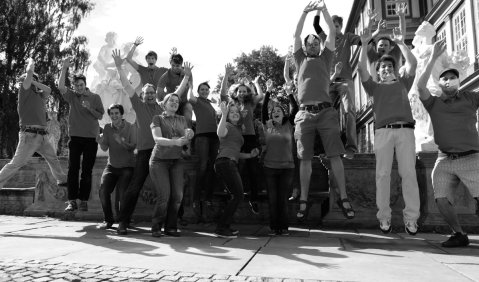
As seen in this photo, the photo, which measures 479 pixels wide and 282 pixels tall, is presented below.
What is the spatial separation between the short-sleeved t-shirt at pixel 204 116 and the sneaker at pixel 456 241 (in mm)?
3431

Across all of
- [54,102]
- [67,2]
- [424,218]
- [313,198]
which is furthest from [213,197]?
[67,2]

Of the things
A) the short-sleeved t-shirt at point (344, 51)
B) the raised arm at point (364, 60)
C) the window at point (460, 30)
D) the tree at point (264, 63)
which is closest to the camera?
the raised arm at point (364, 60)

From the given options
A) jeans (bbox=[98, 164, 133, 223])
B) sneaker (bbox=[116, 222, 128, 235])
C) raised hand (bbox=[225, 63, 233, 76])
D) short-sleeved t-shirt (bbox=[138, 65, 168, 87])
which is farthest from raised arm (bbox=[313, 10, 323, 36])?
sneaker (bbox=[116, 222, 128, 235])

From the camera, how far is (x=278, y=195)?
545cm

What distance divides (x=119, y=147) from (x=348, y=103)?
11.4ft

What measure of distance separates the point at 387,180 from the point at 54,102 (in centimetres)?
2278

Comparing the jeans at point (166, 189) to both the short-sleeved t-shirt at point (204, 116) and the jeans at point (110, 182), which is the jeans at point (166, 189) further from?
the short-sleeved t-shirt at point (204, 116)

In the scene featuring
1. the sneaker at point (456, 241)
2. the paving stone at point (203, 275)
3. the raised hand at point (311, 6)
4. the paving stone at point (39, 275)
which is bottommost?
the sneaker at point (456, 241)

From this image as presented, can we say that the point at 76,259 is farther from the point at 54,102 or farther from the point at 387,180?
the point at 54,102

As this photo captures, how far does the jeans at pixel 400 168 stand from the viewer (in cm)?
479

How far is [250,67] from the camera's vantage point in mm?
37750

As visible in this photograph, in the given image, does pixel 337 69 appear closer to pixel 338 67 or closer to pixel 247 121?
pixel 338 67

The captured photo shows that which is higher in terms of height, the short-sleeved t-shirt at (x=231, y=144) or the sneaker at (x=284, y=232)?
the short-sleeved t-shirt at (x=231, y=144)

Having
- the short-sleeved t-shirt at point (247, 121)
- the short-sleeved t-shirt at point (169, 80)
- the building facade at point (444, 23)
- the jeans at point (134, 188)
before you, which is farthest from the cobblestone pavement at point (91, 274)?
the building facade at point (444, 23)
